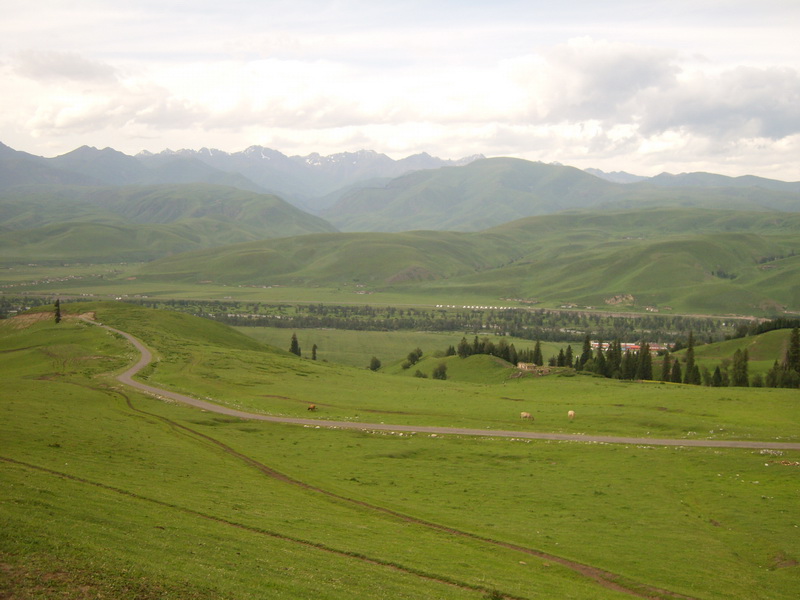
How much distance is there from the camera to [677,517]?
42.7 m

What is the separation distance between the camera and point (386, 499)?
147ft

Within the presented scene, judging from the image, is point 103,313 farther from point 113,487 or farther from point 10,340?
point 113,487

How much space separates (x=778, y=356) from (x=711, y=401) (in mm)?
89769

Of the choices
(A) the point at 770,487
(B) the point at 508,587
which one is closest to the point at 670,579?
(B) the point at 508,587

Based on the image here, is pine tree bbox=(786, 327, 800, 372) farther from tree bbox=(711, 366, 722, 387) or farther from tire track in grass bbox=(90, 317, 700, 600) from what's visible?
tire track in grass bbox=(90, 317, 700, 600)

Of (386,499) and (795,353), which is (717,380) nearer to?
(795,353)

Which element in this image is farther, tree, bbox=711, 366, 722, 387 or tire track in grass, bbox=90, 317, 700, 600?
tree, bbox=711, 366, 722, 387

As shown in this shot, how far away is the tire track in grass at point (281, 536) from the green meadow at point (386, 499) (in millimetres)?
156

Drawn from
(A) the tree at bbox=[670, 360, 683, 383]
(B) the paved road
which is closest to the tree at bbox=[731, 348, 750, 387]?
(A) the tree at bbox=[670, 360, 683, 383]

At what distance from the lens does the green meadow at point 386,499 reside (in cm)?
2597

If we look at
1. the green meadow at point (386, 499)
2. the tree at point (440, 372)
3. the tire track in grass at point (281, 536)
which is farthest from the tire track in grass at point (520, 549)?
the tree at point (440, 372)

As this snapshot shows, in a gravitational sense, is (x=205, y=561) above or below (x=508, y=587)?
above

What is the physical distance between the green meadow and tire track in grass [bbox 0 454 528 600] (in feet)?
0.51

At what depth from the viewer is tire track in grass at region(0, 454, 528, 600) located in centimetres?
2858
